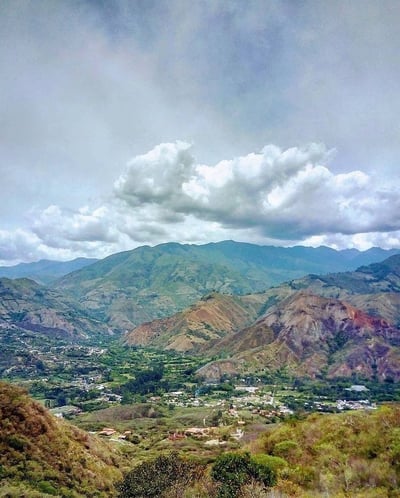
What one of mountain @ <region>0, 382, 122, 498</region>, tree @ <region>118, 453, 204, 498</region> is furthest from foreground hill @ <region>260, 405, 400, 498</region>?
mountain @ <region>0, 382, 122, 498</region>

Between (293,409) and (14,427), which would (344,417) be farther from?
(293,409)

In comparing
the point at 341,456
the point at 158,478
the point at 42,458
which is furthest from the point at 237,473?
the point at 42,458

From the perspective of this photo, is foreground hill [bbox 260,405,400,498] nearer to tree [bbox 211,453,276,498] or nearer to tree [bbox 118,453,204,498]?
tree [bbox 211,453,276,498]

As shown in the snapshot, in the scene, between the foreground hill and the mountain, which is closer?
the foreground hill

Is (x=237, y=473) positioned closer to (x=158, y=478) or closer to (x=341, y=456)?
(x=158, y=478)

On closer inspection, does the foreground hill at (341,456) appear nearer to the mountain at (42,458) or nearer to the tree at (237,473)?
the tree at (237,473)

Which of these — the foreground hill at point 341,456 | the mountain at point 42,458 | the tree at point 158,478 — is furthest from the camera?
the mountain at point 42,458

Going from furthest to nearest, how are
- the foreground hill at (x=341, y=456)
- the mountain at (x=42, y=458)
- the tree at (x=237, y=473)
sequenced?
the mountain at (x=42, y=458) < the tree at (x=237, y=473) < the foreground hill at (x=341, y=456)

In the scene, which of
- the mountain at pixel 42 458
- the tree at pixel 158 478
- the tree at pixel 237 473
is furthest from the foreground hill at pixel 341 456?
the mountain at pixel 42 458

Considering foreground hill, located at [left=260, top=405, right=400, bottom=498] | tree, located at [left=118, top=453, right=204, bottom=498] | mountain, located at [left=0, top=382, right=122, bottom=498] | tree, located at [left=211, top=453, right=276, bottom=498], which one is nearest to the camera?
foreground hill, located at [left=260, top=405, right=400, bottom=498]
